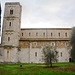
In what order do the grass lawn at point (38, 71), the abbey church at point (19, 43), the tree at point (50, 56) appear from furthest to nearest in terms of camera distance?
1. the abbey church at point (19, 43)
2. the tree at point (50, 56)
3. the grass lawn at point (38, 71)

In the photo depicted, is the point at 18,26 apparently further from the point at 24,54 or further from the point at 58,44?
the point at 58,44

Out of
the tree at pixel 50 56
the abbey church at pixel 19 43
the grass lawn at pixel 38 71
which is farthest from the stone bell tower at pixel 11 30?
the grass lawn at pixel 38 71

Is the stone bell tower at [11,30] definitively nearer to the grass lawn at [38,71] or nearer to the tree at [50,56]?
the tree at [50,56]

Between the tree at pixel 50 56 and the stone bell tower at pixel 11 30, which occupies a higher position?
the stone bell tower at pixel 11 30

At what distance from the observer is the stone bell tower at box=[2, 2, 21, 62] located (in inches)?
1555

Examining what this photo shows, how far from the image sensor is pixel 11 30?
4172cm

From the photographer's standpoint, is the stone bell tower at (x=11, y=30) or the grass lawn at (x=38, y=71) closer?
the grass lawn at (x=38, y=71)

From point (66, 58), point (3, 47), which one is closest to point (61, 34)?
point (66, 58)

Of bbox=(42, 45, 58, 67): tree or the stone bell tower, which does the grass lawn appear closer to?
bbox=(42, 45, 58, 67): tree

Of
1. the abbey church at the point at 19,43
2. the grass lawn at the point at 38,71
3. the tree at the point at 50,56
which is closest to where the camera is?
the grass lawn at the point at 38,71

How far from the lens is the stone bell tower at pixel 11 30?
39.5m

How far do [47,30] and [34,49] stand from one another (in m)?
9.03

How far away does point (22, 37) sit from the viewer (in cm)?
4569

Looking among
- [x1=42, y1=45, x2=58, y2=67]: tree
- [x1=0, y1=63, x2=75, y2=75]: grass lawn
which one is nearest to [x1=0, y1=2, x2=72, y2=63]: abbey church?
[x1=42, y1=45, x2=58, y2=67]: tree
